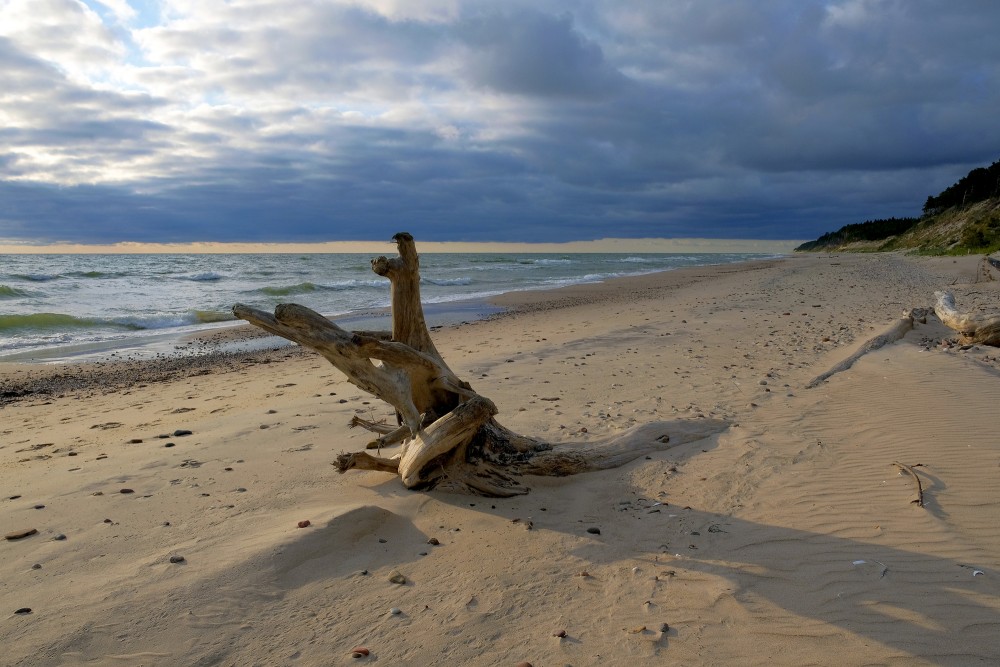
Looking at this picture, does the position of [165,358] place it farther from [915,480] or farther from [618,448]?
[915,480]

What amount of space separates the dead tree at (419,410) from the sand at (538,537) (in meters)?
0.19

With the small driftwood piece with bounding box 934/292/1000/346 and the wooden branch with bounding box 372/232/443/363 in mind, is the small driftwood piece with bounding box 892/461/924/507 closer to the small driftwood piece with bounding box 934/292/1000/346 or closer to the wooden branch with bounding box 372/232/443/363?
the wooden branch with bounding box 372/232/443/363

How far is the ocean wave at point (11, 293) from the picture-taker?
26128mm

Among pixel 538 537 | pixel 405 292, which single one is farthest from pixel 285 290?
pixel 538 537

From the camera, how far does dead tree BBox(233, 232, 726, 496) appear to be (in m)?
4.57

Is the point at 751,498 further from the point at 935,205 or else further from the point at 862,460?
the point at 935,205

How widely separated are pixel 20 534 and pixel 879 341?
1125cm

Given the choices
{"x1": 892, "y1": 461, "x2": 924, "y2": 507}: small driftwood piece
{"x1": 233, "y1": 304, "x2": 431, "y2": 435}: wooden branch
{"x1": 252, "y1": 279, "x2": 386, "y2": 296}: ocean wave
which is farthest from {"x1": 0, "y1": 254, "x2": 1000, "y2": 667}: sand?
{"x1": 252, "y1": 279, "x2": 386, "y2": 296}: ocean wave

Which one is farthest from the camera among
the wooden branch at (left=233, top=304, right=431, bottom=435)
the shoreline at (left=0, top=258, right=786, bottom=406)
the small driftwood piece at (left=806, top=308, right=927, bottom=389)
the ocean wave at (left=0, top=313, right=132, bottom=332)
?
the ocean wave at (left=0, top=313, right=132, bottom=332)

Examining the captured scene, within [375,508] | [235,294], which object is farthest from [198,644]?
[235,294]

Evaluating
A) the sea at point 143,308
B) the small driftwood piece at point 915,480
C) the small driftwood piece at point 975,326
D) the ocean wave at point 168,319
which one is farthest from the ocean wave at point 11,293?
the small driftwood piece at point 975,326

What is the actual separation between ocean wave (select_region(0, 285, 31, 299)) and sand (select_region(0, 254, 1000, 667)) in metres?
22.2

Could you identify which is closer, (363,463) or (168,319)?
(363,463)

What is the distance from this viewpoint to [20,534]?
4215mm
